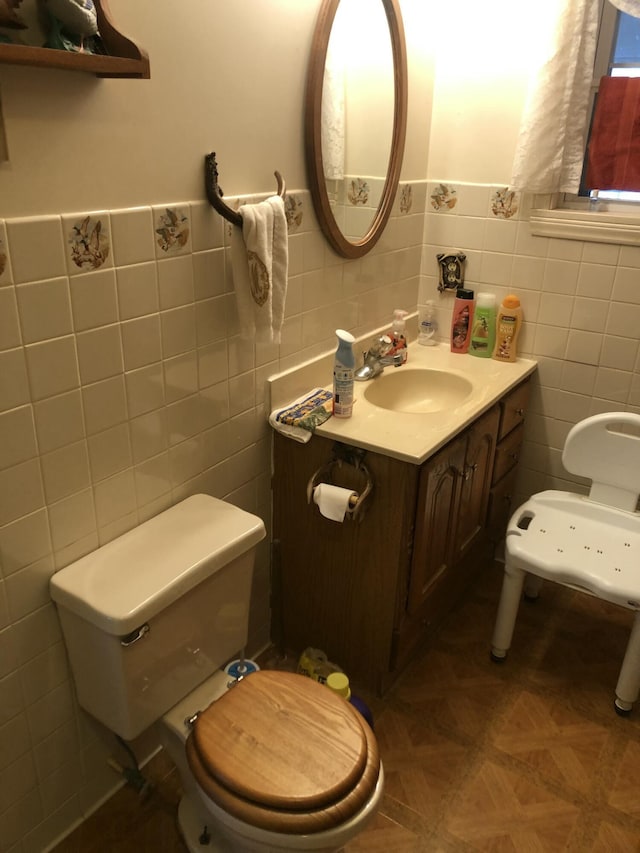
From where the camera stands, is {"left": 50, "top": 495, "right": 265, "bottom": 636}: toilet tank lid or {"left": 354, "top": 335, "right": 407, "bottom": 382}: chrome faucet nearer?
{"left": 50, "top": 495, "right": 265, "bottom": 636}: toilet tank lid

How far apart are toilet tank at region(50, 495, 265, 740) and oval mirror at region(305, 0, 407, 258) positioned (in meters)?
0.87

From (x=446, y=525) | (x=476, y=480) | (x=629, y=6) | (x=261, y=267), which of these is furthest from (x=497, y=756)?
(x=629, y=6)

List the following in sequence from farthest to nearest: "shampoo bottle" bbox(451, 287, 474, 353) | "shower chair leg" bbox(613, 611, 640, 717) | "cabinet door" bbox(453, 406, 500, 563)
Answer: "shampoo bottle" bbox(451, 287, 474, 353), "cabinet door" bbox(453, 406, 500, 563), "shower chair leg" bbox(613, 611, 640, 717)

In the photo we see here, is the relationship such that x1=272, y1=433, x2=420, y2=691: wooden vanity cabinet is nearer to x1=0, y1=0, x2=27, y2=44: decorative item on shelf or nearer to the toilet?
the toilet

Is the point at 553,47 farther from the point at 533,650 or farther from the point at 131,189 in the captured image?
the point at 533,650

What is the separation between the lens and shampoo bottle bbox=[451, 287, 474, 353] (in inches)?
89.7

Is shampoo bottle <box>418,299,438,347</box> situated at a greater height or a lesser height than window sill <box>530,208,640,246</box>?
lesser

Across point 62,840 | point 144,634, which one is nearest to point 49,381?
point 144,634

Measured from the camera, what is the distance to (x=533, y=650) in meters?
2.13

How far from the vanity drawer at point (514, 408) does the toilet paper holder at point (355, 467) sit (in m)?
0.62

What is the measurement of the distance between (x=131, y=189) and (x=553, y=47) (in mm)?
1311

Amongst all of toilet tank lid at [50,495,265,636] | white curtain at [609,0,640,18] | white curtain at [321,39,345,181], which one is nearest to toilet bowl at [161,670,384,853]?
toilet tank lid at [50,495,265,636]

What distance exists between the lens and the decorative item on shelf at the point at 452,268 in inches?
90.5

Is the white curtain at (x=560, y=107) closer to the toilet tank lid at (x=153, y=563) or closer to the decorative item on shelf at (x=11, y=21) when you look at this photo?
the toilet tank lid at (x=153, y=563)
